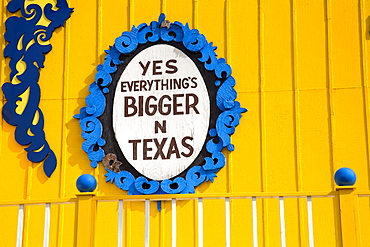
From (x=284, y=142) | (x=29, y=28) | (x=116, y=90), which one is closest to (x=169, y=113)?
(x=116, y=90)

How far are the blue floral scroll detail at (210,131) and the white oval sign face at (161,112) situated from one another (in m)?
0.11

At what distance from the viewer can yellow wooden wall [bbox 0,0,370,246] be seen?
827cm

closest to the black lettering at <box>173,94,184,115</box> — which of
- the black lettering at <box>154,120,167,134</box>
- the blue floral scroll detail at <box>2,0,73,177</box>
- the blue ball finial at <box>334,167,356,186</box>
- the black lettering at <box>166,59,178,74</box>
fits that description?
the black lettering at <box>154,120,167,134</box>

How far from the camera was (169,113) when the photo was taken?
28.3ft

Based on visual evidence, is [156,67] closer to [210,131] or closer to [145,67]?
[145,67]

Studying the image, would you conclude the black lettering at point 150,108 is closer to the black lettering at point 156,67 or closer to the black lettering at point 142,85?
the black lettering at point 142,85

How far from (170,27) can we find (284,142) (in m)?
1.78

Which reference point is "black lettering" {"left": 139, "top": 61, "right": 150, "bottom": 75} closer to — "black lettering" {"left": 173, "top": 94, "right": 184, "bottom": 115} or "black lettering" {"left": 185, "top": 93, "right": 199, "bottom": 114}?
"black lettering" {"left": 173, "top": 94, "right": 184, "bottom": 115}

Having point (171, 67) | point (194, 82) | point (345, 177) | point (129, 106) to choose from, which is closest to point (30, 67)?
point (129, 106)

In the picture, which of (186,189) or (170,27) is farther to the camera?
(170,27)

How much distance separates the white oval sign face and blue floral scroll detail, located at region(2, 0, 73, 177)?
864mm

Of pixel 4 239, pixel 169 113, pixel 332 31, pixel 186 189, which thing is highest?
pixel 332 31

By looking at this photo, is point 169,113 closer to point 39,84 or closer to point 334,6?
point 39,84

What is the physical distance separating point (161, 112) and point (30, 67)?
1.60m
